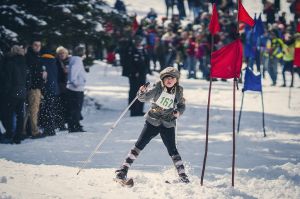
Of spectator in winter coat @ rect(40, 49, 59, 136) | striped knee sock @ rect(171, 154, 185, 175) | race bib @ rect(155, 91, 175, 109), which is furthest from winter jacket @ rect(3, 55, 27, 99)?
striped knee sock @ rect(171, 154, 185, 175)

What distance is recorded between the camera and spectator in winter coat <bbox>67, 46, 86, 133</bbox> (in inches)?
477

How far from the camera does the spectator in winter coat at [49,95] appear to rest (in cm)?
1163

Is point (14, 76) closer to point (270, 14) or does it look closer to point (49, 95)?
point (49, 95)

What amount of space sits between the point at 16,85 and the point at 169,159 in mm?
3381

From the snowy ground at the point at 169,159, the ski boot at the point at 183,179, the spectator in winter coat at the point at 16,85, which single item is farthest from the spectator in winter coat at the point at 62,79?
the ski boot at the point at 183,179

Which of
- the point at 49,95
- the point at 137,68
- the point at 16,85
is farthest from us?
the point at 137,68

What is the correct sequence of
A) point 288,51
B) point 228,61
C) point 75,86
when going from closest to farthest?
point 228,61 < point 75,86 < point 288,51

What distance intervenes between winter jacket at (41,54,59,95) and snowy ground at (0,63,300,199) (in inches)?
41.6

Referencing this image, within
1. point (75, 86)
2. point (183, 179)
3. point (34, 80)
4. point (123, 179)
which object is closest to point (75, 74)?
point (75, 86)

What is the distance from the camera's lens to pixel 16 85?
34.9 ft

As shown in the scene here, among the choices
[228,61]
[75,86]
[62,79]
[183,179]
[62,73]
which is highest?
[228,61]

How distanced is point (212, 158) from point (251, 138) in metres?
2.50

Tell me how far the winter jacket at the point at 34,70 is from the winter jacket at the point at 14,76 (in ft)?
1.70

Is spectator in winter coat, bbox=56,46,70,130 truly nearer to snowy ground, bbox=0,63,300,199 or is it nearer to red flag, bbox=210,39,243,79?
snowy ground, bbox=0,63,300,199
